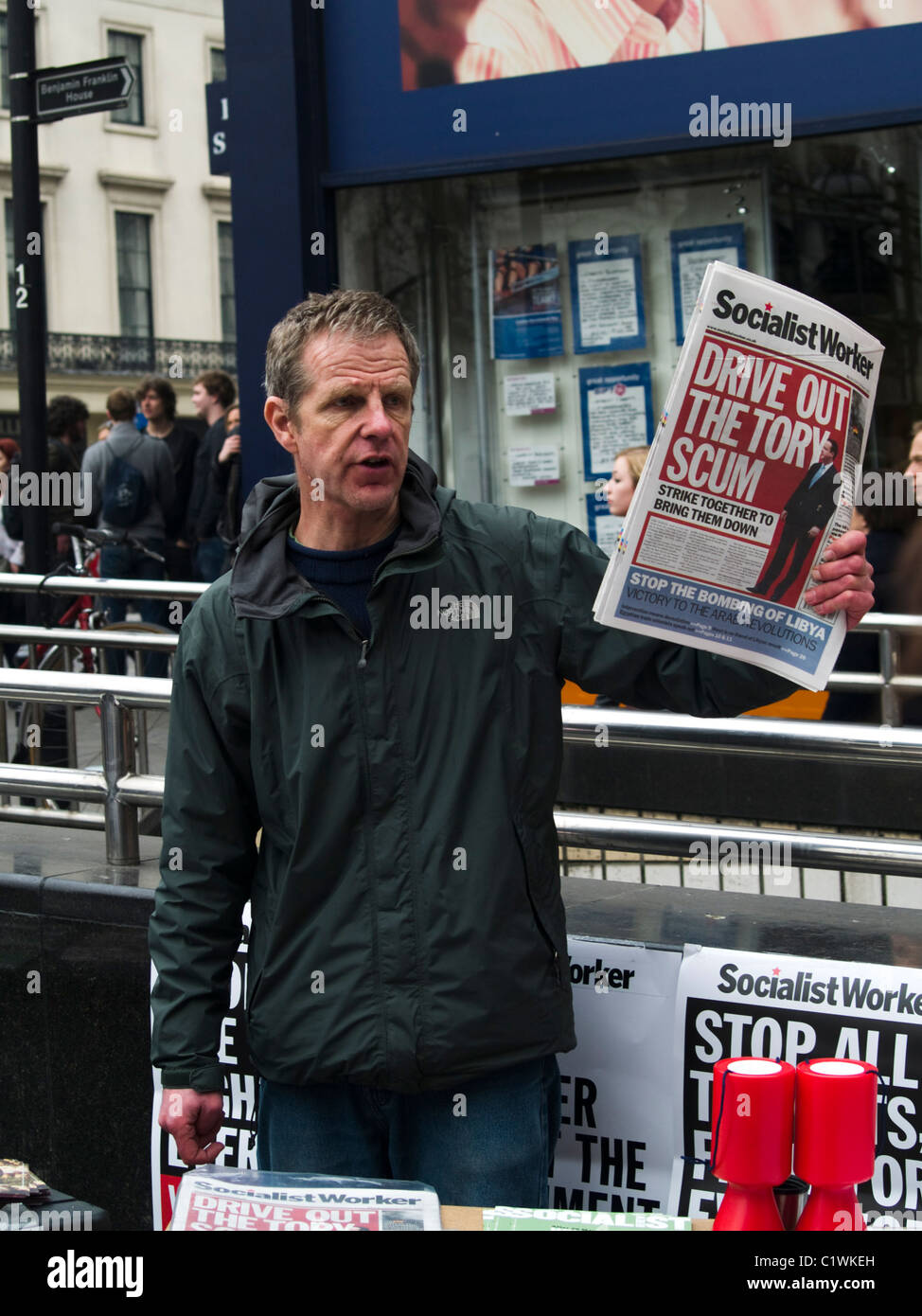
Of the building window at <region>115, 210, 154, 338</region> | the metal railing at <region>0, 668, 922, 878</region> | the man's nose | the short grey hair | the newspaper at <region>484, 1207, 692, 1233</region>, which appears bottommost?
the newspaper at <region>484, 1207, 692, 1233</region>

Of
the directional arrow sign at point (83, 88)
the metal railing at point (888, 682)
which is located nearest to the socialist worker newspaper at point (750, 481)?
the metal railing at point (888, 682)

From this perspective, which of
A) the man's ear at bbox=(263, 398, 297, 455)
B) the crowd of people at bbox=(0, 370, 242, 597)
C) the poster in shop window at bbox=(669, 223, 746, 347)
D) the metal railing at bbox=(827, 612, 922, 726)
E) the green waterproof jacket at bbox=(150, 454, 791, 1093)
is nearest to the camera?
the green waterproof jacket at bbox=(150, 454, 791, 1093)

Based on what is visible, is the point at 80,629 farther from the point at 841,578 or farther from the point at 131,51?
the point at 131,51

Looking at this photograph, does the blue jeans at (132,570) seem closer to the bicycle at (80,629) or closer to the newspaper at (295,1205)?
the bicycle at (80,629)

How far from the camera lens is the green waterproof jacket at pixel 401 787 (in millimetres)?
2721

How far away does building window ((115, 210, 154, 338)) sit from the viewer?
138 ft

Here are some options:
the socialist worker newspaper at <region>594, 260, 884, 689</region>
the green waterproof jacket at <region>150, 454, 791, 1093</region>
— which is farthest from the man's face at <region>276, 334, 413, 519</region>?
the socialist worker newspaper at <region>594, 260, 884, 689</region>

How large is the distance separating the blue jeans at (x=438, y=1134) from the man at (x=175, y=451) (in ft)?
30.3

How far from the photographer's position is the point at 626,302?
8.75 m

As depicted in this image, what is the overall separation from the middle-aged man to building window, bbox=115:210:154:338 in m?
40.9

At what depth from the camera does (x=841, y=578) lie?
2523mm

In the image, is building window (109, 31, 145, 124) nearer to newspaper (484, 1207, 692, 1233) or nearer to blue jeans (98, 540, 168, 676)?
blue jeans (98, 540, 168, 676)

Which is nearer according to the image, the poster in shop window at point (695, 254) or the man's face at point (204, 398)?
the poster in shop window at point (695, 254)

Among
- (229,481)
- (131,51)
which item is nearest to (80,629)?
(229,481)
